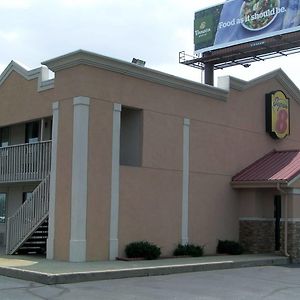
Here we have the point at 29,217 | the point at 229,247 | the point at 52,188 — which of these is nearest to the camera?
the point at 52,188

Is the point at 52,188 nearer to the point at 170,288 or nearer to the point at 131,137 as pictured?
the point at 131,137

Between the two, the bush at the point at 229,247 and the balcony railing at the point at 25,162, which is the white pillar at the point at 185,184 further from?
the balcony railing at the point at 25,162

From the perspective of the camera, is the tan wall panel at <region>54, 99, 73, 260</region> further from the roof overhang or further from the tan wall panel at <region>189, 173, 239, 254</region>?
the roof overhang

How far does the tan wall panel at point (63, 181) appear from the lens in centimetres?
1761

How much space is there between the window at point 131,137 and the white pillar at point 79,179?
7.29 feet

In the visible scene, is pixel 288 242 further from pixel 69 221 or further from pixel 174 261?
pixel 69 221

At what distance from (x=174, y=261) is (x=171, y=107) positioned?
5.66m

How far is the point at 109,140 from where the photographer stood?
18391 mm

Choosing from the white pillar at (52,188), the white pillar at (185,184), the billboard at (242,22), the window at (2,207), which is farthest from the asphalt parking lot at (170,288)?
the billboard at (242,22)

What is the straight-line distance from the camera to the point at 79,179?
17469mm

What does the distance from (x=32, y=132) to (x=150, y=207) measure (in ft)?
22.1

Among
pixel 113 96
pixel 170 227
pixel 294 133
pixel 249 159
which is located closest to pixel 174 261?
pixel 170 227

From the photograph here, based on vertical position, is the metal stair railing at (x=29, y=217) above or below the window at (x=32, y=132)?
below

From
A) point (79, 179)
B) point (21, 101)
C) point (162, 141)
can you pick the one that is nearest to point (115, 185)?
point (79, 179)
